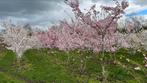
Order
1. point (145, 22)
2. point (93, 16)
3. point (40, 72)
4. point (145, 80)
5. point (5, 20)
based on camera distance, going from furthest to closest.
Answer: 1. point (145, 22)
2. point (5, 20)
3. point (40, 72)
4. point (145, 80)
5. point (93, 16)

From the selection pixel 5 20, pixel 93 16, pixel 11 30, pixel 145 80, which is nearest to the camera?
pixel 93 16

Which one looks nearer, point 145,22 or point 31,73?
→ point 31,73

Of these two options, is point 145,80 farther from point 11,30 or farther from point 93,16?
point 11,30

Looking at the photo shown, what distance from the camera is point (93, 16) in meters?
26.4

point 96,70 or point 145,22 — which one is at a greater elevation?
point 145,22

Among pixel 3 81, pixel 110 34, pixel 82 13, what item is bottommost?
pixel 3 81

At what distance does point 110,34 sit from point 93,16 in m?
2.25

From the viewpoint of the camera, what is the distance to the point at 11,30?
237 feet

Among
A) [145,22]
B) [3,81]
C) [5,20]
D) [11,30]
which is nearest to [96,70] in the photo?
[3,81]

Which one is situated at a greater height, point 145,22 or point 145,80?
point 145,22

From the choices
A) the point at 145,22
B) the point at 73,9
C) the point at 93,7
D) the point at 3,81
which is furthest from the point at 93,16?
the point at 145,22

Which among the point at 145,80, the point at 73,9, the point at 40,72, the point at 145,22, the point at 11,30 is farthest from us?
the point at 145,22

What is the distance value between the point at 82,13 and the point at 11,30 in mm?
49299

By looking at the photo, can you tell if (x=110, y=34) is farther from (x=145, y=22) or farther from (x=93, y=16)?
Answer: (x=145, y=22)
